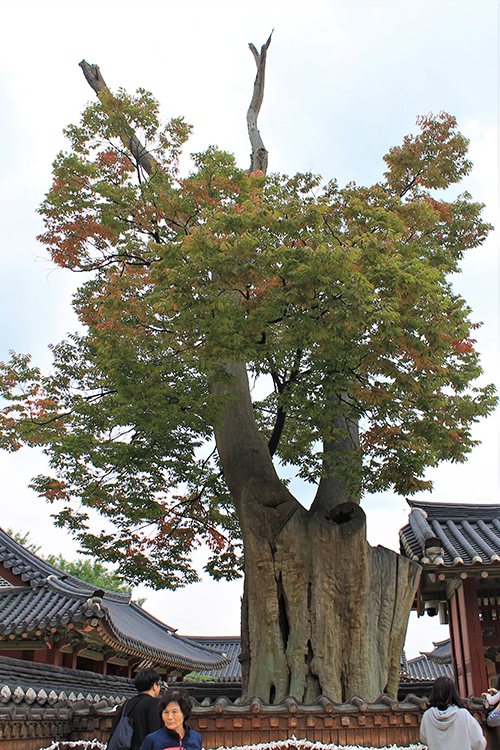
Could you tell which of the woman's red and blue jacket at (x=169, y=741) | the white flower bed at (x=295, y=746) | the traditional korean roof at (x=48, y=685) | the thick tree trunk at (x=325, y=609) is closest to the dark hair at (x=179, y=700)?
the woman's red and blue jacket at (x=169, y=741)

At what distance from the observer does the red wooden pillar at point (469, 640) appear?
27.6 feet

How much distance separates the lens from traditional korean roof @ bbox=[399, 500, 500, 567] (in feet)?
26.8

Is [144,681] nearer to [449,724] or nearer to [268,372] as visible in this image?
[449,724]

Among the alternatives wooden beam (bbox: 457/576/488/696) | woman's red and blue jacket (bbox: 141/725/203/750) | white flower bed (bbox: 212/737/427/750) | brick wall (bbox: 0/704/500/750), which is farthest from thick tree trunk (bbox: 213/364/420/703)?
woman's red and blue jacket (bbox: 141/725/203/750)

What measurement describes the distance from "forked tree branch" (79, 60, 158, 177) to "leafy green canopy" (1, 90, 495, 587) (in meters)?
0.07

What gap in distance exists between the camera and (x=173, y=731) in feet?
12.7

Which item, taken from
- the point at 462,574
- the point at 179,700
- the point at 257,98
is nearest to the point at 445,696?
the point at 179,700

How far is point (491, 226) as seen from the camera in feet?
38.3

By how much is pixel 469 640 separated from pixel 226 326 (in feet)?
19.1

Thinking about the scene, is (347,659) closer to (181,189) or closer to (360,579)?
(360,579)

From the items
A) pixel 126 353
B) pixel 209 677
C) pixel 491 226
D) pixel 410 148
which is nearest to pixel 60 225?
pixel 126 353

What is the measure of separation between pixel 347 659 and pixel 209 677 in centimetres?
2340

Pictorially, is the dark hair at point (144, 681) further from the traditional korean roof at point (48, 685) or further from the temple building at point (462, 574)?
the temple building at point (462, 574)

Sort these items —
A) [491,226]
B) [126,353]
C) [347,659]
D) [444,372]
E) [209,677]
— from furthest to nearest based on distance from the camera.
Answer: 1. [209,677]
2. [491,226]
3. [126,353]
4. [444,372]
5. [347,659]
